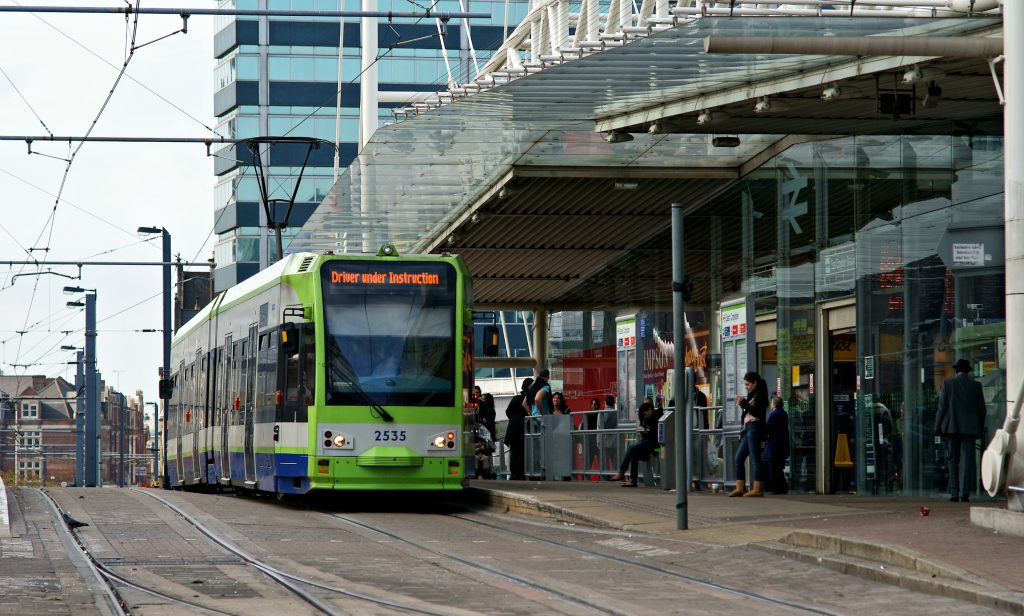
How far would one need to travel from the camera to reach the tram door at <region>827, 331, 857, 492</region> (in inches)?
836

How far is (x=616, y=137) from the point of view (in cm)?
2184

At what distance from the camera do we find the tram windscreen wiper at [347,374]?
1936 centimetres

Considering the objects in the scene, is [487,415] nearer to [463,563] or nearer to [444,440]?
[444,440]

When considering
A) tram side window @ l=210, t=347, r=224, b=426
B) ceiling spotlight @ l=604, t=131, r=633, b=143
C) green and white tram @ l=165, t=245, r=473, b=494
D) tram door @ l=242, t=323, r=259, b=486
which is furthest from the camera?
tram side window @ l=210, t=347, r=224, b=426

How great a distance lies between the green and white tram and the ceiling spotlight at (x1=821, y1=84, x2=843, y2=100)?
4.92 meters

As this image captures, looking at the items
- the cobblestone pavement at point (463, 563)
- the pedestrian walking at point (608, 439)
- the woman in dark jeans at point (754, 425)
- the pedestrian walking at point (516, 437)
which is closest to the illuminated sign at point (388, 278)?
the cobblestone pavement at point (463, 563)

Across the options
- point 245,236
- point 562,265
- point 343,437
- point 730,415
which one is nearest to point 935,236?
point 730,415

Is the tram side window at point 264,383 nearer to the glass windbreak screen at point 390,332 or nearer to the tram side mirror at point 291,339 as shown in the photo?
the tram side mirror at point 291,339

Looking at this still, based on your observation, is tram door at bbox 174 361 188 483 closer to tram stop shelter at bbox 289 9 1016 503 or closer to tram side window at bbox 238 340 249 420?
tram stop shelter at bbox 289 9 1016 503

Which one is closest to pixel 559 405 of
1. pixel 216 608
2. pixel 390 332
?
pixel 390 332

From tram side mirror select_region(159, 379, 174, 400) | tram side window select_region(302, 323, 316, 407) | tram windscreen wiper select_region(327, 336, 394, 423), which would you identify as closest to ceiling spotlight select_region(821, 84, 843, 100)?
tram windscreen wiper select_region(327, 336, 394, 423)

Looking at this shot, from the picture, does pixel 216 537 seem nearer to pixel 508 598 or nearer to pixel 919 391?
pixel 508 598

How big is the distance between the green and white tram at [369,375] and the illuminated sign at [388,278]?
0.5 inches

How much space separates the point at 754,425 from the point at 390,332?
450 centimetres
